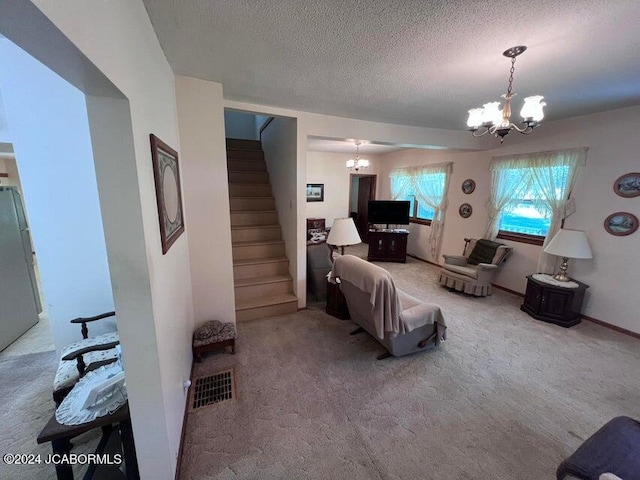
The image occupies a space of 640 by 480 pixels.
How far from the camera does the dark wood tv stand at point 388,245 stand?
559 cm

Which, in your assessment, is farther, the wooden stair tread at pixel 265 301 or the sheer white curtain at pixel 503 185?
the sheer white curtain at pixel 503 185

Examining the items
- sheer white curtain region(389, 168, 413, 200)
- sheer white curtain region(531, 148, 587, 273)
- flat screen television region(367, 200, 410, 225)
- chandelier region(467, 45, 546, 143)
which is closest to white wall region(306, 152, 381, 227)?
sheer white curtain region(389, 168, 413, 200)

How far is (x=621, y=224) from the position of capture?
2.91m

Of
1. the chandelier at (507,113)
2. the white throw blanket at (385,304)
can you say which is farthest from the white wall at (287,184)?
the chandelier at (507,113)

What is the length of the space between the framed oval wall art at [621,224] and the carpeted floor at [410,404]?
117 centimetres

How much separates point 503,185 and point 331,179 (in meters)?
3.83

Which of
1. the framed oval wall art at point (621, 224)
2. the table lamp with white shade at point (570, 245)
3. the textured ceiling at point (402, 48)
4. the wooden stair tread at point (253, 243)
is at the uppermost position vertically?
the textured ceiling at point (402, 48)

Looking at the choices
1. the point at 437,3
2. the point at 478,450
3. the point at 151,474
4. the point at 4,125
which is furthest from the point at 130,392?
the point at 4,125

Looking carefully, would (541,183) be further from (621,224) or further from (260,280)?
(260,280)

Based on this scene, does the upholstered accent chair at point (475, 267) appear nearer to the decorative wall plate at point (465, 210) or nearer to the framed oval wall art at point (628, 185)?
the decorative wall plate at point (465, 210)

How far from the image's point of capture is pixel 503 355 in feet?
8.23

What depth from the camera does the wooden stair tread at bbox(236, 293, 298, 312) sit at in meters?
3.12

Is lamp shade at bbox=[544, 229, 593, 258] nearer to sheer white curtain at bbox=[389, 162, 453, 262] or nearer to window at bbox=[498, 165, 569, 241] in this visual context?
window at bbox=[498, 165, 569, 241]

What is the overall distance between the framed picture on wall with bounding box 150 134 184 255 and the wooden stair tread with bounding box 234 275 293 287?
1594mm
